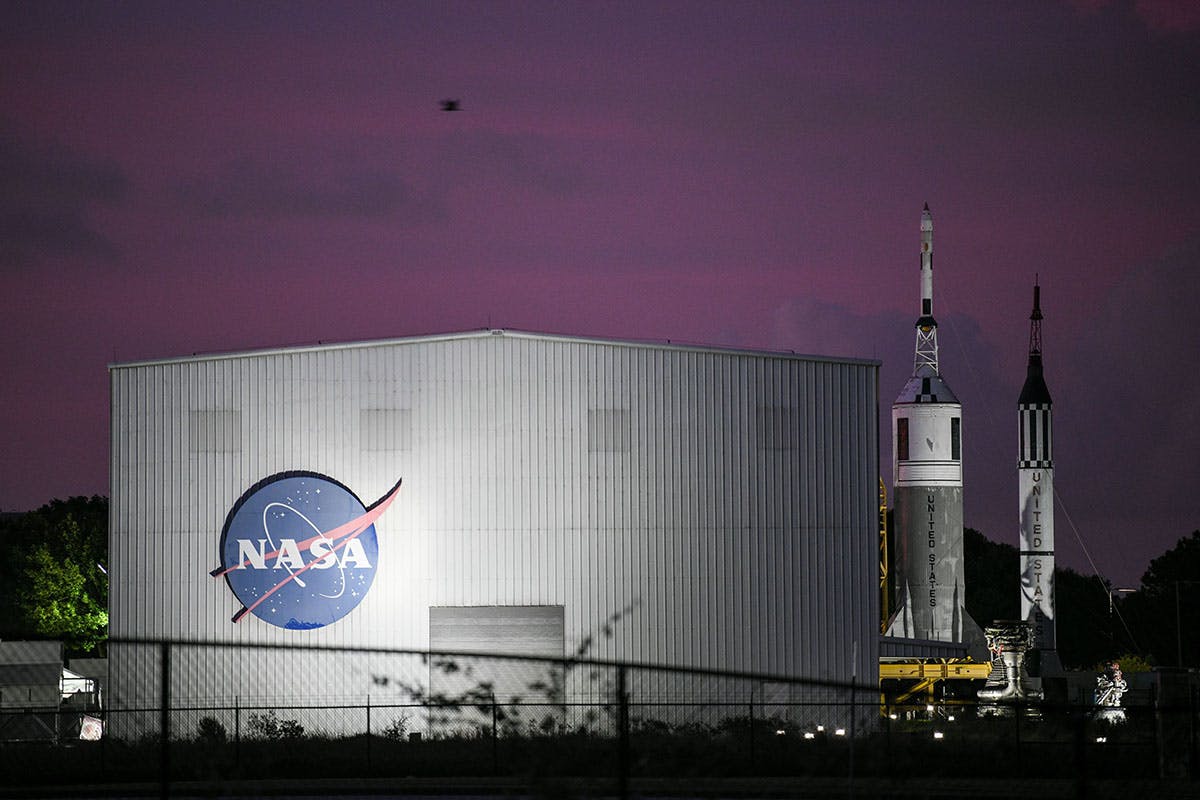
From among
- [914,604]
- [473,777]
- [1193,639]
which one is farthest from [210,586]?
[1193,639]

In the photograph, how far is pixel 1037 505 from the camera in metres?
81.9

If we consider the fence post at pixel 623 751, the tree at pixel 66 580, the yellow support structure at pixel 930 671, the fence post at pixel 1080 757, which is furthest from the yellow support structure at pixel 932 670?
the tree at pixel 66 580

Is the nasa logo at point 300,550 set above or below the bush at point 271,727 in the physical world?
above

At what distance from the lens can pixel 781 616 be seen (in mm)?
41875

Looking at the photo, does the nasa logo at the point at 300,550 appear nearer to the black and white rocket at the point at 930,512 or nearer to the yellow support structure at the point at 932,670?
the yellow support structure at the point at 932,670

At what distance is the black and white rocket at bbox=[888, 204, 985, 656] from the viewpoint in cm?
7525

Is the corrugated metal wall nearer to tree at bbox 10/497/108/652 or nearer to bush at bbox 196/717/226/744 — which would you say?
bush at bbox 196/717/226/744

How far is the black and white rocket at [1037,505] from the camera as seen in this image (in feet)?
268

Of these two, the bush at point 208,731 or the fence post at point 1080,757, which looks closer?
the fence post at point 1080,757

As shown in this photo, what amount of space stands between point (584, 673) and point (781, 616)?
5.41m

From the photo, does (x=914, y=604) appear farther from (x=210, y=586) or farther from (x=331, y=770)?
(x=331, y=770)

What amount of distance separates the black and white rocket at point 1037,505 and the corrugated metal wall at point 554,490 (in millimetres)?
41403

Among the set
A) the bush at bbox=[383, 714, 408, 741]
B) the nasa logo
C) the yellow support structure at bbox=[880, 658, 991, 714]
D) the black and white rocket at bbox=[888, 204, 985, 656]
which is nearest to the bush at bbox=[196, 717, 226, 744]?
the bush at bbox=[383, 714, 408, 741]

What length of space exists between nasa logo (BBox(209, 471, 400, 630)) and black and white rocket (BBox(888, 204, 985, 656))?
127 ft
